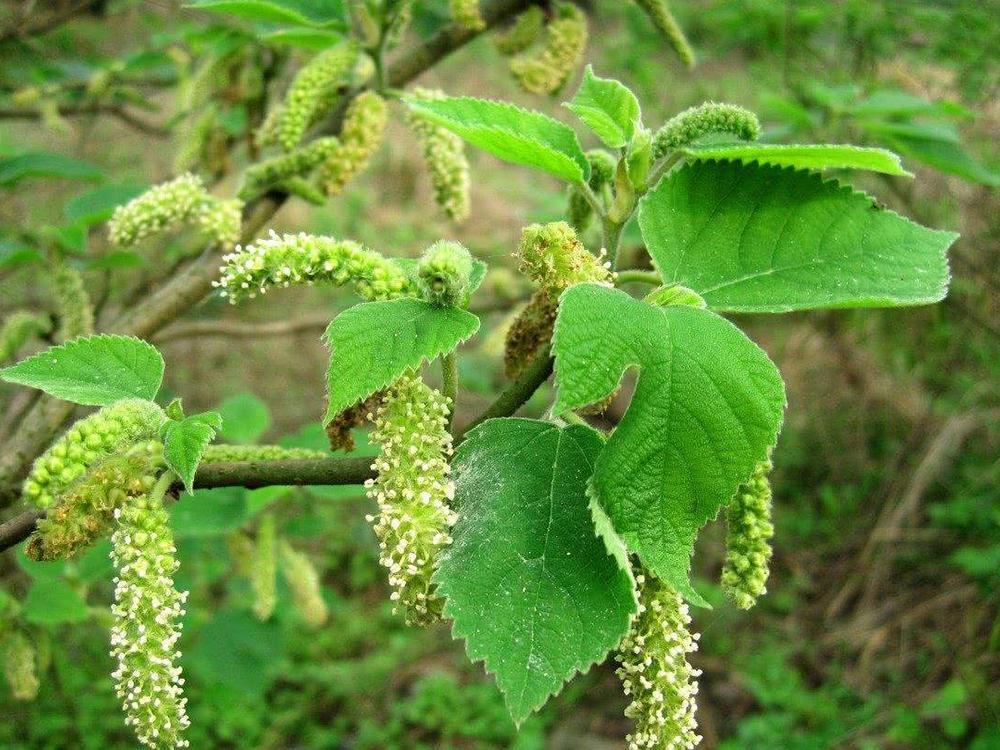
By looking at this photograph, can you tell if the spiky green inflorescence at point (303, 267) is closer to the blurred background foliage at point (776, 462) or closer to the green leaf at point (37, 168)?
the blurred background foliage at point (776, 462)

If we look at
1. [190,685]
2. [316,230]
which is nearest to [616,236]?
[190,685]

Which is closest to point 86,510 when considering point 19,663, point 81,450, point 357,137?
point 81,450

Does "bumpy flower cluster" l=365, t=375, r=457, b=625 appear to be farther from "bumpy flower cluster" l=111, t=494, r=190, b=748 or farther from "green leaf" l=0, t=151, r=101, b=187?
"green leaf" l=0, t=151, r=101, b=187

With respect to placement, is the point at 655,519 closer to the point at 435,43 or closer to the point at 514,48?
the point at 435,43

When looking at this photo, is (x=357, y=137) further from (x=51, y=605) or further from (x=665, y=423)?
(x=51, y=605)

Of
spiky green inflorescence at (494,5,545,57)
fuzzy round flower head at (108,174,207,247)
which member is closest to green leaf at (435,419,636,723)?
fuzzy round flower head at (108,174,207,247)
